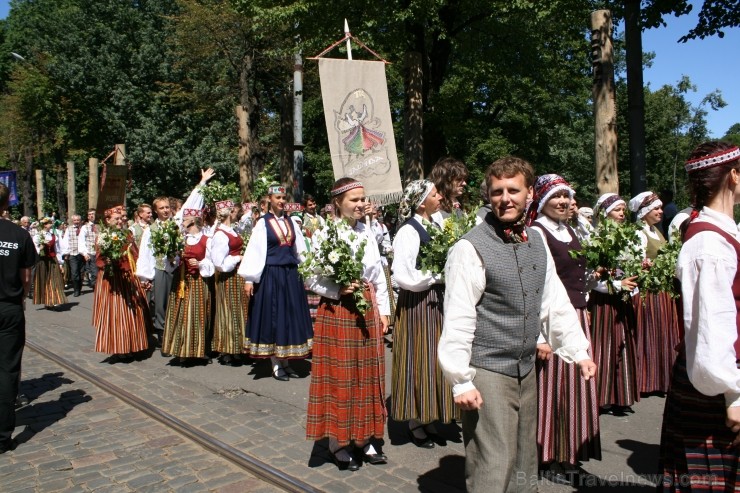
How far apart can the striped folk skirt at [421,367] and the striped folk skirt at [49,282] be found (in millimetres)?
11226

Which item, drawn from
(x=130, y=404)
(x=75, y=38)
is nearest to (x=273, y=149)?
(x=75, y=38)

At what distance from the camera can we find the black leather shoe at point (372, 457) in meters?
4.50

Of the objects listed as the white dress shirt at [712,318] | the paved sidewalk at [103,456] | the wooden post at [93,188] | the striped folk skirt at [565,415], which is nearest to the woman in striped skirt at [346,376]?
the paved sidewalk at [103,456]

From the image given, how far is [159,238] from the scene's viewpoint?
25.3ft

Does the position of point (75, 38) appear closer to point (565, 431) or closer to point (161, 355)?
point (161, 355)

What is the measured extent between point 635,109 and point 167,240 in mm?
6920

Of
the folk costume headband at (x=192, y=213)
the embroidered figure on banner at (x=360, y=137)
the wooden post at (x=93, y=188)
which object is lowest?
the folk costume headband at (x=192, y=213)

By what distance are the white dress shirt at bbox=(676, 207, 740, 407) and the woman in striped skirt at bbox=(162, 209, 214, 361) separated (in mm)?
6362

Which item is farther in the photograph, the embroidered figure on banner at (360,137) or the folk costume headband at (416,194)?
the embroidered figure on banner at (360,137)

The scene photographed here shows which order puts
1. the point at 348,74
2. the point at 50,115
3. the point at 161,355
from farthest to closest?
the point at 50,115, the point at 161,355, the point at 348,74

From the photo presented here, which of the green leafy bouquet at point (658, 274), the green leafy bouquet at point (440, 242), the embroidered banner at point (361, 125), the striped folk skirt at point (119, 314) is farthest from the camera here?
the striped folk skirt at point (119, 314)

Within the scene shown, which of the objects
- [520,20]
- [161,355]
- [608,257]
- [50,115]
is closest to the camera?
[608,257]

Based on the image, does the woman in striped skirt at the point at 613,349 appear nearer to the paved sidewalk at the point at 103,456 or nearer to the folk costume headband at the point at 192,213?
the paved sidewalk at the point at 103,456

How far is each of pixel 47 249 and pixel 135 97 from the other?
594 inches
